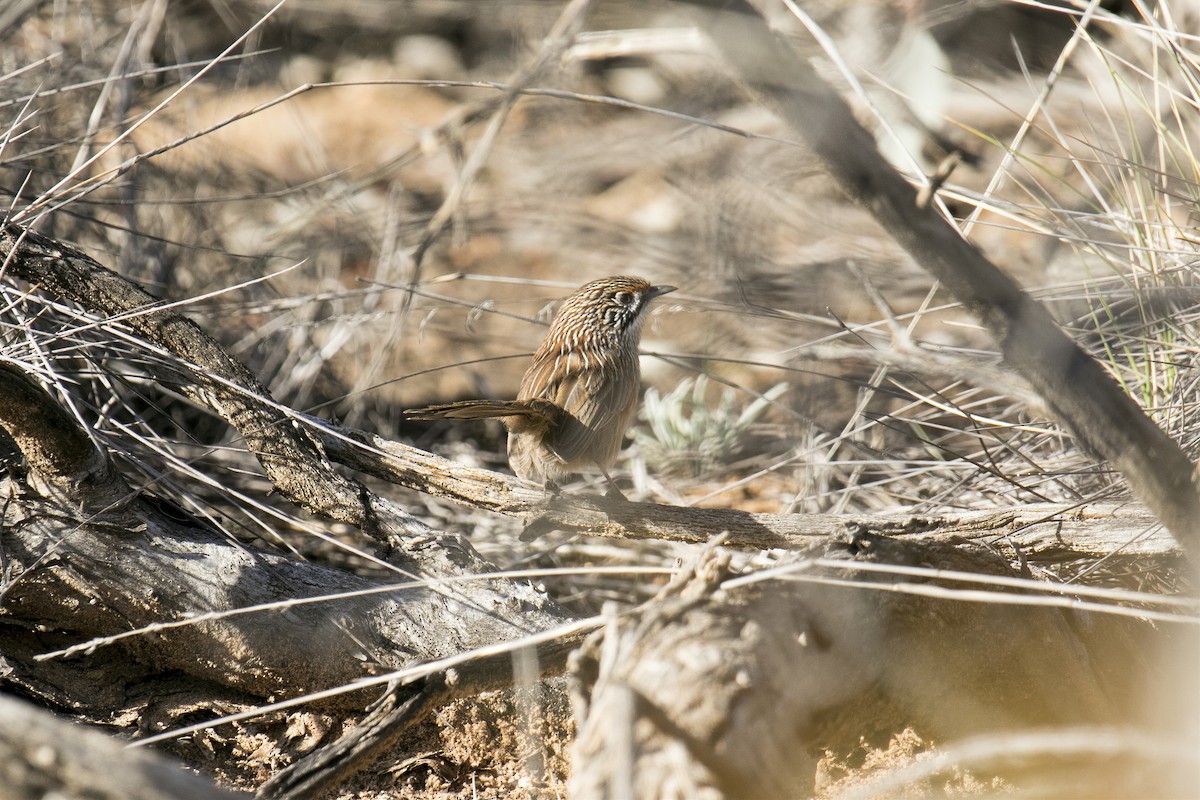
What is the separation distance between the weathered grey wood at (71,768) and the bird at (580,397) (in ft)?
5.96

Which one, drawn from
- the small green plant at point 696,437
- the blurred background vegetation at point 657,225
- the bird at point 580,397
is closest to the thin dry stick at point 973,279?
the blurred background vegetation at point 657,225

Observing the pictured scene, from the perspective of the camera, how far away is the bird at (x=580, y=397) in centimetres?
370

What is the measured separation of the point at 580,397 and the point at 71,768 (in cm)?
249

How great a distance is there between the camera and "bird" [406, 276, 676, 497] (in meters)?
3.70

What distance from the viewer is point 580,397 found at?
3.80m

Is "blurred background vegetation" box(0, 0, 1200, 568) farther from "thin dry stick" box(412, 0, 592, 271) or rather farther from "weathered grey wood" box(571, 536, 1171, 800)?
"weathered grey wood" box(571, 536, 1171, 800)

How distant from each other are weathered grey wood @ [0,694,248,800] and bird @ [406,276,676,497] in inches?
71.5

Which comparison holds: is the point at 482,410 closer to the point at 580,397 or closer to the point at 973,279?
the point at 580,397

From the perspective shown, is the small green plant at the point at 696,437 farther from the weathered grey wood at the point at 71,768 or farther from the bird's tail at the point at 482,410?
the weathered grey wood at the point at 71,768

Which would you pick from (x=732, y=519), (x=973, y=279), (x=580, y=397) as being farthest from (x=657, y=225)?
(x=973, y=279)

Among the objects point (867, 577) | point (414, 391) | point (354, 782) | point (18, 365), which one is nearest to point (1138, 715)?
point (867, 577)

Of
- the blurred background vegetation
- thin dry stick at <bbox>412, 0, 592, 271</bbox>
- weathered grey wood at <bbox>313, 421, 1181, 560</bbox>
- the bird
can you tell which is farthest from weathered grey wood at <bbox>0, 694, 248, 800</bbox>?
the bird

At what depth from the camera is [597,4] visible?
143 centimetres

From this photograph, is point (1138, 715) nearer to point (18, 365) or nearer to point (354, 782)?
point (354, 782)
